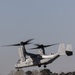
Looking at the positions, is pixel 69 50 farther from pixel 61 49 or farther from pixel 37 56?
pixel 37 56

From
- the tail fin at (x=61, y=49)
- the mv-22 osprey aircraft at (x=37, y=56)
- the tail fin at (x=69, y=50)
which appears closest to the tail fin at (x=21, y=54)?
the mv-22 osprey aircraft at (x=37, y=56)

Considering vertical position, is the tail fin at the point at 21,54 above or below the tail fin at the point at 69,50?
below

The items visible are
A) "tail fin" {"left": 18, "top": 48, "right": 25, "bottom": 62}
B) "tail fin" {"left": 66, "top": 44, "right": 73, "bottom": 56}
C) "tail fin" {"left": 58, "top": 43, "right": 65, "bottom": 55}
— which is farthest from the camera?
"tail fin" {"left": 18, "top": 48, "right": 25, "bottom": 62}

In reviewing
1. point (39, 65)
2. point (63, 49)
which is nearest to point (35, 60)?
point (39, 65)

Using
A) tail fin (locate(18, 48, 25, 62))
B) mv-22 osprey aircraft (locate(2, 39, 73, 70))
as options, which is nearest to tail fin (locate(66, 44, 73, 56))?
mv-22 osprey aircraft (locate(2, 39, 73, 70))

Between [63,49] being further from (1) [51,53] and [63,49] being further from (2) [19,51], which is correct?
(2) [19,51]

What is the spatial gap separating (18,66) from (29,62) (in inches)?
211

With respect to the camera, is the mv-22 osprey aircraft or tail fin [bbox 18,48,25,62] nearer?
the mv-22 osprey aircraft

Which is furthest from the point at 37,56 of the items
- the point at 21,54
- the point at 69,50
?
the point at 69,50

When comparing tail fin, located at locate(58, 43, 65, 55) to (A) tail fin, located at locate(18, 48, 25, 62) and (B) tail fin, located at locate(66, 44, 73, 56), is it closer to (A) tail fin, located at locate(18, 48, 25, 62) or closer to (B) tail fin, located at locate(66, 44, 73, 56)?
(B) tail fin, located at locate(66, 44, 73, 56)

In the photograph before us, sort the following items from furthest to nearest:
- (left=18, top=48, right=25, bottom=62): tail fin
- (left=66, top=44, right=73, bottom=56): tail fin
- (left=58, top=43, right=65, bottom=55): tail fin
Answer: (left=18, top=48, right=25, bottom=62): tail fin → (left=58, top=43, right=65, bottom=55): tail fin → (left=66, top=44, right=73, bottom=56): tail fin

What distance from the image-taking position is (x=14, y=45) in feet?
509

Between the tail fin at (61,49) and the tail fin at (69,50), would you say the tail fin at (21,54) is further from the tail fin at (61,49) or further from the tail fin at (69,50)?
the tail fin at (69,50)

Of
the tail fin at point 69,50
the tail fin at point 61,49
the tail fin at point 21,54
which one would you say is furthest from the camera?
the tail fin at point 21,54
